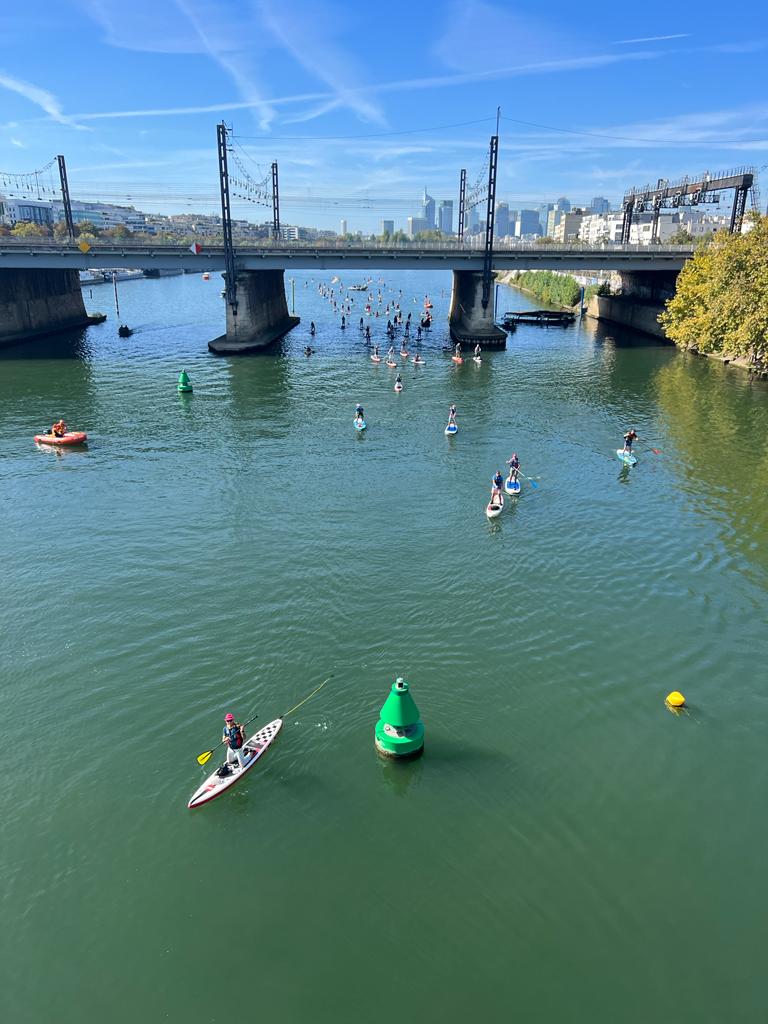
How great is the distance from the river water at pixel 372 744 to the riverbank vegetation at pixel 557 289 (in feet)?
323

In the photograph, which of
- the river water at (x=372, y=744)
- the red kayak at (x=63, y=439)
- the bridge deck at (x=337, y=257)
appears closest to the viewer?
the river water at (x=372, y=744)

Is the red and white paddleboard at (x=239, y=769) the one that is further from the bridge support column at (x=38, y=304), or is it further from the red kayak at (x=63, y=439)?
the bridge support column at (x=38, y=304)

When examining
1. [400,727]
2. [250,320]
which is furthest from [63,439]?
[250,320]

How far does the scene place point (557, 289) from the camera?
14038cm

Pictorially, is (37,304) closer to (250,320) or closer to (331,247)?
(250,320)

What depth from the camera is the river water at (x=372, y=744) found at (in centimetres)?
1222

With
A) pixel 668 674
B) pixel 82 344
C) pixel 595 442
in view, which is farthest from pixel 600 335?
pixel 668 674

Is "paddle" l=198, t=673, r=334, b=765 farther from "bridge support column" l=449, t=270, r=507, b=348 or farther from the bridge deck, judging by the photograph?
"bridge support column" l=449, t=270, r=507, b=348

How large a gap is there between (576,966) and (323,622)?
42.2 feet

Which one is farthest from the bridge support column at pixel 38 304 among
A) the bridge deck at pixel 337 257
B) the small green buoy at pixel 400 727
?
the small green buoy at pixel 400 727

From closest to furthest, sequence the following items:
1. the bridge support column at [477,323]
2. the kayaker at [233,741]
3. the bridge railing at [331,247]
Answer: the kayaker at [233,741] → the bridge railing at [331,247] → the bridge support column at [477,323]

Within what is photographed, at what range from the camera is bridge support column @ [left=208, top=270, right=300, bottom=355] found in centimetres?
7906

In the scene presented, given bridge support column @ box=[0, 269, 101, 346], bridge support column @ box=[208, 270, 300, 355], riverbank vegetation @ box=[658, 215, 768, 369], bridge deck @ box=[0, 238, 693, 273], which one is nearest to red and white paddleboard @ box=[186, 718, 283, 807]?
riverbank vegetation @ box=[658, 215, 768, 369]

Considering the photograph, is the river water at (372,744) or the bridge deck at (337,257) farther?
A: the bridge deck at (337,257)
